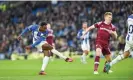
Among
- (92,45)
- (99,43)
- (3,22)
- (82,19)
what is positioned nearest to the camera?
Result: (99,43)

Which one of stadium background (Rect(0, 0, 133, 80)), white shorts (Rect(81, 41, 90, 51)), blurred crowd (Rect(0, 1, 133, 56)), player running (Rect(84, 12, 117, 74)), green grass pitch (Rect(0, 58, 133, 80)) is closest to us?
green grass pitch (Rect(0, 58, 133, 80))

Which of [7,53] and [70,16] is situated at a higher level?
[70,16]

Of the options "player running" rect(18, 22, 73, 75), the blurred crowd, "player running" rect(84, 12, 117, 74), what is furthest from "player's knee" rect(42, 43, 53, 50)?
the blurred crowd

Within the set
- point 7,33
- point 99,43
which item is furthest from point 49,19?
point 99,43

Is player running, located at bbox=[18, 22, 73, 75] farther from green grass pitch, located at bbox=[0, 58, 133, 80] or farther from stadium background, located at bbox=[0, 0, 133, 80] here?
stadium background, located at bbox=[0, 0, 133, 80]

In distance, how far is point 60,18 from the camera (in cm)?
4303

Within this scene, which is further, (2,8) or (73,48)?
(2,8)

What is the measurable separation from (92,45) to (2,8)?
35.9 ft

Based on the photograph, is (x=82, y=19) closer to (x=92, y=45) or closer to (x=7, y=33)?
(x=92, y=45)

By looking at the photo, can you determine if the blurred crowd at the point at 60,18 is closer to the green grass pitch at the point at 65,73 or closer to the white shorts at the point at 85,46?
the white shorts at the point at 85,46

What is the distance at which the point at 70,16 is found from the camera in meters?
42.6

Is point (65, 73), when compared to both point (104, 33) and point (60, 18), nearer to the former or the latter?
point (104, 33)

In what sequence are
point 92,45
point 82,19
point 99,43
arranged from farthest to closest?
point 82,19, point 92,45, point 99,43

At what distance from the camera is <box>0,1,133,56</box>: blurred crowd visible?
3959cm
